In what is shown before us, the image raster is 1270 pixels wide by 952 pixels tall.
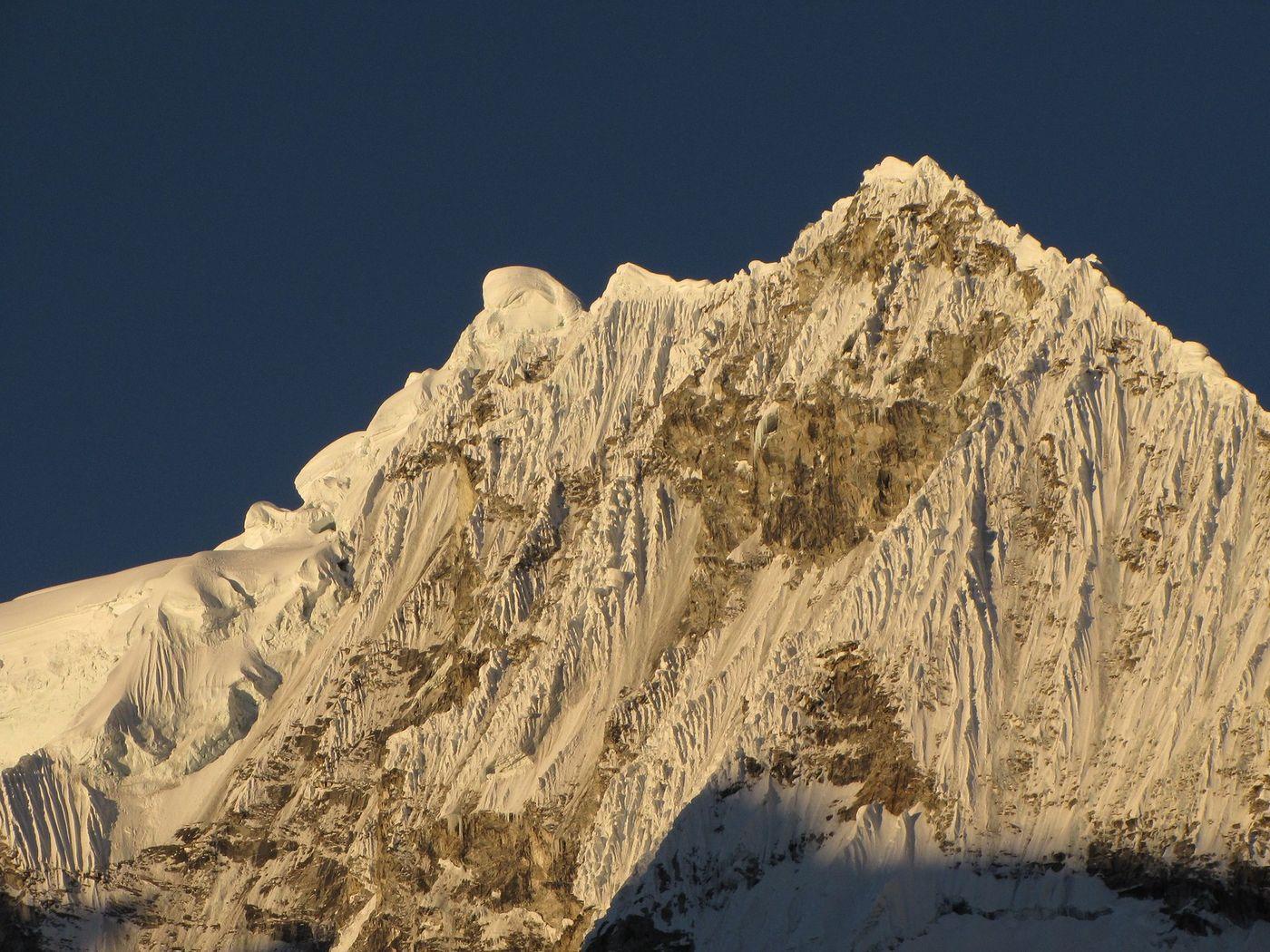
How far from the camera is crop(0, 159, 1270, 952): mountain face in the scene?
17262 cm

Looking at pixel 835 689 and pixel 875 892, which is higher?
pixel 835 689

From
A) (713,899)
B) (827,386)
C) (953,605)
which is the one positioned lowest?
(713,899)

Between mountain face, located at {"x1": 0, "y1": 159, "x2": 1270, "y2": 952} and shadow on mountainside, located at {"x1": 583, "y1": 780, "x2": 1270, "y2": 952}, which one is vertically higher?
mountain face, located at {"x1": 0, "y1": 159, "x2": 1270, "y2": 952}

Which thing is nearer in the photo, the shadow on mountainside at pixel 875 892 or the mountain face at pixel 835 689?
the shadow on mountainside at pixel 875 892

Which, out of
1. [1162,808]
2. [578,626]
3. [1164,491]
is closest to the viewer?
[1162,808]

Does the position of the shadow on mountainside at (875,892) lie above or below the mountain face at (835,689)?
below

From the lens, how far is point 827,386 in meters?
192

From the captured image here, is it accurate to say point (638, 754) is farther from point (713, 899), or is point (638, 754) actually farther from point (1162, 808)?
point (1162, 808)

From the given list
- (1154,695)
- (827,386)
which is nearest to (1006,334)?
(827,386)

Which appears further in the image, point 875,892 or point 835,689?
point 835,689

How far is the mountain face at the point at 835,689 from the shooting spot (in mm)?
172625

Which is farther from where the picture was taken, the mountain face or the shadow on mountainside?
the mountain face

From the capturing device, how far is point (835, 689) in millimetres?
180125

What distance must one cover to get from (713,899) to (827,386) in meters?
27.3
